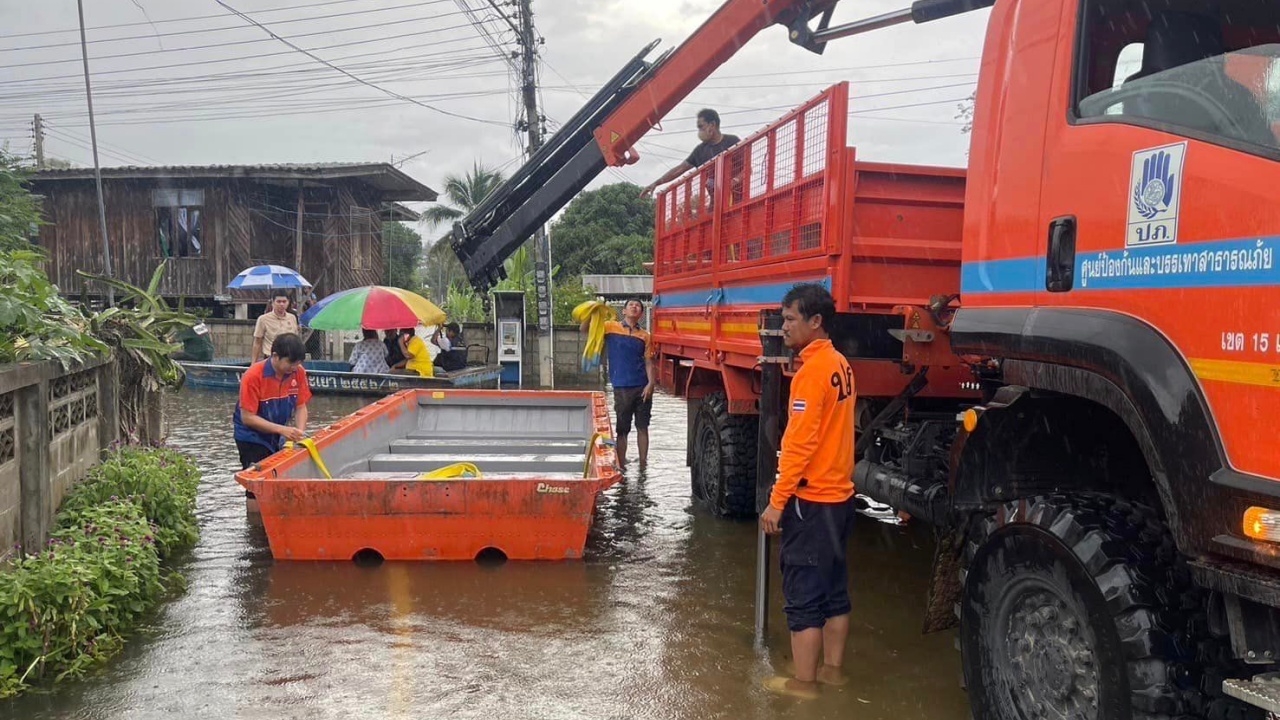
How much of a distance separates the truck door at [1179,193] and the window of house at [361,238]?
20980 millimetres

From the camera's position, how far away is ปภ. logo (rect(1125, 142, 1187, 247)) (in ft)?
7.70

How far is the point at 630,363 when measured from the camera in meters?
8.30

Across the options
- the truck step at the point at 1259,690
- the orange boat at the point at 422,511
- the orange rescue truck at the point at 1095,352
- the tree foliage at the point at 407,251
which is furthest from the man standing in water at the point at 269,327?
the tree foliage at the point at 407,251

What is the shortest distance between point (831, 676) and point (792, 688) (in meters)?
0.20

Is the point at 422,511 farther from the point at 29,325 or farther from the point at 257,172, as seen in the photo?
the point at 257,172

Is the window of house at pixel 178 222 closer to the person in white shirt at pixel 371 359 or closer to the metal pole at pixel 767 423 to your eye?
the person in white shirt at pixel 371 359

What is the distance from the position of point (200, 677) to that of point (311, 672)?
45 cm

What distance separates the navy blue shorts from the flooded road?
14.5 inches

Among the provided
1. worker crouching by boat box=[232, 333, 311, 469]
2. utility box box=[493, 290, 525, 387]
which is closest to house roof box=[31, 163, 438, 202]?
utility box box=[493, 290, 525, 387]

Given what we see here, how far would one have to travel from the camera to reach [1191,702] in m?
2.32

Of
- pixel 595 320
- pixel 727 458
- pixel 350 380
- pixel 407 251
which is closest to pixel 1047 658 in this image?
pixel 727 458

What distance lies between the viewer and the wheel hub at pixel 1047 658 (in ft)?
8.54

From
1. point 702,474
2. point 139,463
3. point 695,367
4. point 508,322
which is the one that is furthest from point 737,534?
point 508,322

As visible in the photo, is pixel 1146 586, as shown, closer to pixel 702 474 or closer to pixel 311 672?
pixel 311 672
